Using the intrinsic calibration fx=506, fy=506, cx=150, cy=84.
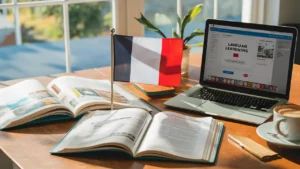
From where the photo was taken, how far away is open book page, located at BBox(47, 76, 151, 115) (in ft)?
5.70

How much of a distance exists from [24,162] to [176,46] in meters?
0.83

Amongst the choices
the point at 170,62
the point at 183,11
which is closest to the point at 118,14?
the point at 183,11

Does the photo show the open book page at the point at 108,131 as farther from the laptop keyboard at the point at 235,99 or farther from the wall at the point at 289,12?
the wall at the point at 289,12

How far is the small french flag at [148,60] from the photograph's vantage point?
1.99 metres

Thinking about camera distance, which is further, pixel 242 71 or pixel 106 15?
pixel 106 15

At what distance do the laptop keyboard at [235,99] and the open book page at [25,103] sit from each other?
1.74 ft

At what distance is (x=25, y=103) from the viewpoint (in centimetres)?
172

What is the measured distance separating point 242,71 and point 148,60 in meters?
0.38

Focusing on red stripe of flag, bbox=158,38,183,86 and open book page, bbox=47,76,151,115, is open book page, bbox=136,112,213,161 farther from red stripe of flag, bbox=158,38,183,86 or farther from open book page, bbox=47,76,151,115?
red stripe of flag, bbox=158,38,183,86

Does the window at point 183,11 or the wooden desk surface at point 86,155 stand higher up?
the window at point 183,11

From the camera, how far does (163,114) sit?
64.3 inches

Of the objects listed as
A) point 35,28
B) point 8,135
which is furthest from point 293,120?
point 35,28

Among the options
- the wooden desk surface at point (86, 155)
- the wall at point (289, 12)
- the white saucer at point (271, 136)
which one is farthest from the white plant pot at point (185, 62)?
the wall at point (289, 12)

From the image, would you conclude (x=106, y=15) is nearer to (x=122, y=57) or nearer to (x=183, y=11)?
(x=183, y=11)
